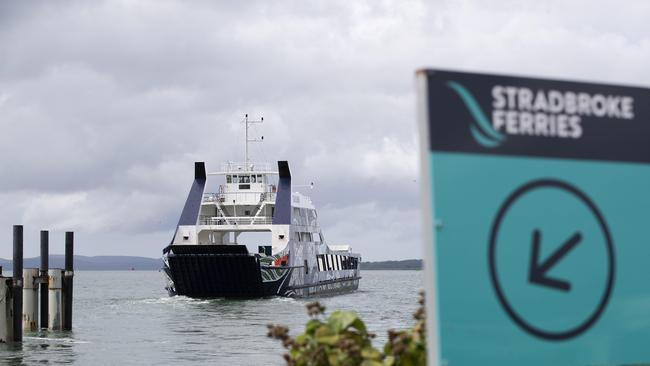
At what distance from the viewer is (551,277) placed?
165 inches

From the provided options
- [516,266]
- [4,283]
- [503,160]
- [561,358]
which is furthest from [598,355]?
[4,283]

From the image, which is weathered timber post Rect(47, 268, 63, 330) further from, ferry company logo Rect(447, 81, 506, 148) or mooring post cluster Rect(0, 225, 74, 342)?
ferry company logo Rect(447, 81, 506, 148)

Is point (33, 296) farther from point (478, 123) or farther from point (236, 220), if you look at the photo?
point (478, 123)

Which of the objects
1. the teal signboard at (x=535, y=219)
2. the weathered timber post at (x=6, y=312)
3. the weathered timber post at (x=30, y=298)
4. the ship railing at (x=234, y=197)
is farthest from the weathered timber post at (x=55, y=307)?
the teal signboard at (x=535, y=219)

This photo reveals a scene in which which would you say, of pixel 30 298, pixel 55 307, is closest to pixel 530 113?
pixel 30 298

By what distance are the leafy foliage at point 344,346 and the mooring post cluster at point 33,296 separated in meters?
20.3

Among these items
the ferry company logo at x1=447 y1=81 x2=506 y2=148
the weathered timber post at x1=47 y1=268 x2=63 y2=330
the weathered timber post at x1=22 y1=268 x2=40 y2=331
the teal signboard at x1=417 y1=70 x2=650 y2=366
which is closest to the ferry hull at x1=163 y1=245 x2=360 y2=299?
the weathered timber post at x1=47 y1=268 x2=63 y2=330

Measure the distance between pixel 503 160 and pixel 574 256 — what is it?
0.53 meters

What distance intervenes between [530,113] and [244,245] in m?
41.4

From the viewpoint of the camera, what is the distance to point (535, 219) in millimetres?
4168

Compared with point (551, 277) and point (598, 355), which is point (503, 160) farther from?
point (598, 355)

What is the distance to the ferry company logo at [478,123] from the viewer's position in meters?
4.04

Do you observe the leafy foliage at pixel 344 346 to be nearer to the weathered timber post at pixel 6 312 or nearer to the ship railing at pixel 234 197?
the weathered timber post at pixel 6 312

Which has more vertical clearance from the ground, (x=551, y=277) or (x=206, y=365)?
(x=551, y=277)
